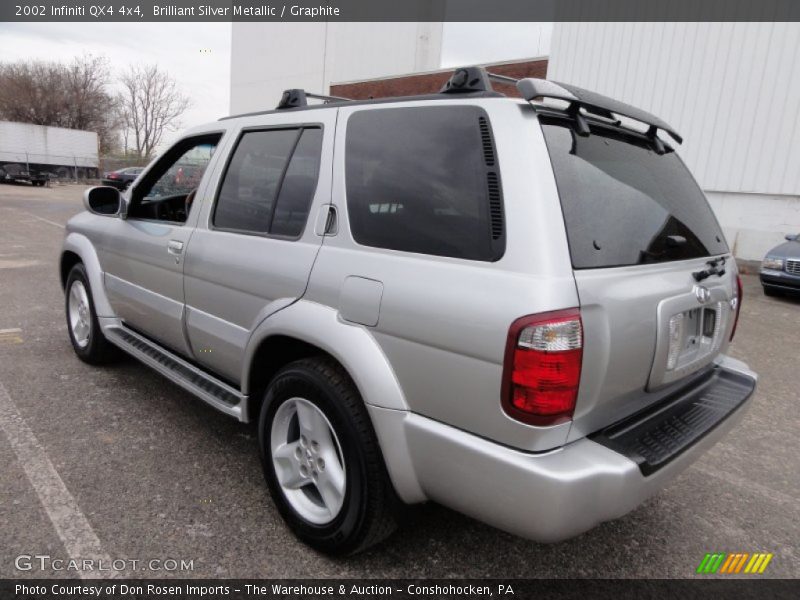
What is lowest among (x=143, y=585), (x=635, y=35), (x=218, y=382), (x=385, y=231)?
(x=143, y=585)

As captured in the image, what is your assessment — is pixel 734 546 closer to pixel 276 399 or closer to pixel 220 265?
pixel 276 399

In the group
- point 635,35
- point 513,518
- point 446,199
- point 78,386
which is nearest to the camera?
point 513,518

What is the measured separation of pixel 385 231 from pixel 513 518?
111 centimetres

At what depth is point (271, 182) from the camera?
2.79 meters

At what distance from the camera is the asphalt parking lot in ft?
7.75

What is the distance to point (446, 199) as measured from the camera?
6.60 ft

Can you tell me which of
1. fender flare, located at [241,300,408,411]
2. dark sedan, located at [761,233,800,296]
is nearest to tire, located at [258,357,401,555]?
fender flare, located at [241,300,408,411]

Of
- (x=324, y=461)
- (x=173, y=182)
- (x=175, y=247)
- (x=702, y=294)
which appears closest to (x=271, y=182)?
(x=175, y=247)

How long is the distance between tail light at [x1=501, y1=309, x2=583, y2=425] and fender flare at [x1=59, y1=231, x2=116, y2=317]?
3286 mm

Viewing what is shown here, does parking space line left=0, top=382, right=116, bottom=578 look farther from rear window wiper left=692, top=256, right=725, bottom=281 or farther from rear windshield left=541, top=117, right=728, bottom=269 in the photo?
rear window wiper left=692, top=256, right=725, bottom=281

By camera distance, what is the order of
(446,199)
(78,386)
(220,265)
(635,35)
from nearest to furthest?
(446,199), (220,265), (78,386), (635,35)

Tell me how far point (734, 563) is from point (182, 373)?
292cm

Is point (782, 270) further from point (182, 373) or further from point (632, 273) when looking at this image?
point (182, 373)

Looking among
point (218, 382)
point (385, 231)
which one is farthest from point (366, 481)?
point (218, 382)
